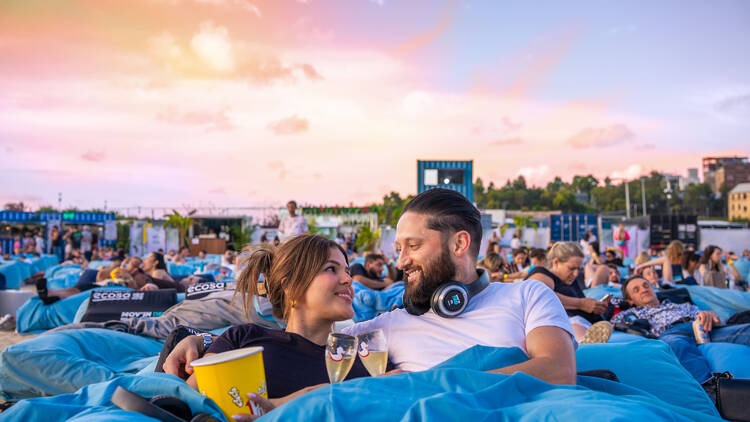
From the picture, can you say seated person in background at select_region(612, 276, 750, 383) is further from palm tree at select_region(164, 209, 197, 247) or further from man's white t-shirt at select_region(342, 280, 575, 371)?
palm tree at select_region(164, 209, 197, 247)

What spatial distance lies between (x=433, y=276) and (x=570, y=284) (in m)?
3.00

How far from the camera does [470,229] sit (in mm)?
2402

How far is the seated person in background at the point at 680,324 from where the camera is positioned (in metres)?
4.03

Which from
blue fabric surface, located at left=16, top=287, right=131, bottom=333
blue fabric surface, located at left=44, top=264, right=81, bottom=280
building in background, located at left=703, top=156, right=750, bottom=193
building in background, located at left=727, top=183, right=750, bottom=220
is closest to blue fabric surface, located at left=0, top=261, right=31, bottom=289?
blue fabric surface, located at left=44, top=264, right=81, bottom=280

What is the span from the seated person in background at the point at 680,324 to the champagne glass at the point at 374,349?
113 inches

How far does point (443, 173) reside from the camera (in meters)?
15.5

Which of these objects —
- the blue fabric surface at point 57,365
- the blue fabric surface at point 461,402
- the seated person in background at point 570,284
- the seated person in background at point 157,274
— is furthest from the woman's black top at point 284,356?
the seated person in background at point 157,274

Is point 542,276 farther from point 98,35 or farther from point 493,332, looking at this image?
point 98,35

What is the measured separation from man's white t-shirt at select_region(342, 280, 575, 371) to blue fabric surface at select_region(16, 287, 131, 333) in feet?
20.0

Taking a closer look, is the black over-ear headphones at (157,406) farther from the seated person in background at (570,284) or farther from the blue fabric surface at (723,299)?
the blue fabric surface at (723,299)

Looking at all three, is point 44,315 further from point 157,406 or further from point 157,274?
Result: point 157,406

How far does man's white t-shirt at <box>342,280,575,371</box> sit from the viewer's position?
2.20 m

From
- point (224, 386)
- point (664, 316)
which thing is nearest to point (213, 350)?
point (224, 386)

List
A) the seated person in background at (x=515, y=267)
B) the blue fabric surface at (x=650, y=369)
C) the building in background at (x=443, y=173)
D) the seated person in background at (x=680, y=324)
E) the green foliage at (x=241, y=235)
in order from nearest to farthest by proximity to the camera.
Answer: the blue fabric surface at (x=650, y=369) < the seated person in background at (x=680, y=324) < the seated person in background at (x=515, y=267) < the building in background at (x=443, y=173) < the green foliage at (x=241, y=235)
